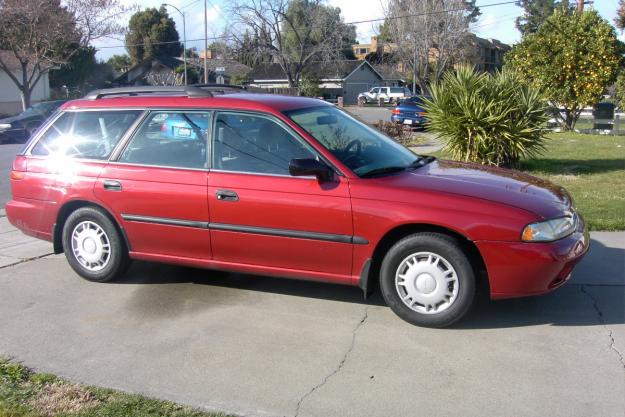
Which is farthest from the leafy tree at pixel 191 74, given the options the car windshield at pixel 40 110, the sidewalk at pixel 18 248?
the sidewalk at pixel 18 248

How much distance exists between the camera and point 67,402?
3.65 meters

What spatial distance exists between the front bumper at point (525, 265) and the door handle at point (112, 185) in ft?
10.2

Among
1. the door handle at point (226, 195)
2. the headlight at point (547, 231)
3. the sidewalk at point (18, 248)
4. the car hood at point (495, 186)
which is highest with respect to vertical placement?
the car hood at point (495, 186)

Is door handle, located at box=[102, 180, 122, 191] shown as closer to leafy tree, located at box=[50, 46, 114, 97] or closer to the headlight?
the headlight

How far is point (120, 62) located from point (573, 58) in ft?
219

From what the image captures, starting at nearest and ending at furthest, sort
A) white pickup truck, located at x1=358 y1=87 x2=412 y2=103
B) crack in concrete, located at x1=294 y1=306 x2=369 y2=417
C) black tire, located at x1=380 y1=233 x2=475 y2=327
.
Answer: crack in concrete, located at x1=294 y1=306 x2=369 y2=417, black tire, located at x1=380 y1=233 x2=475 y2=327, white pickup truck, located at x1=358 y1=87 x2=412 y2=103

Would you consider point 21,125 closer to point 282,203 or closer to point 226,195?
point 226,195

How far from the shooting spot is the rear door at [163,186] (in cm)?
533

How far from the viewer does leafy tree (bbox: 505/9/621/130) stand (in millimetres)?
19609

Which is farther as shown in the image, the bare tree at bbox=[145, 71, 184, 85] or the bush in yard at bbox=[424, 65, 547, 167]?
the bare tree at bbox=[145, 71, 184, 85]

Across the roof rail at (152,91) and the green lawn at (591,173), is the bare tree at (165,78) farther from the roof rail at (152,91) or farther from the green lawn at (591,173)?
the roof rail at (152,91)

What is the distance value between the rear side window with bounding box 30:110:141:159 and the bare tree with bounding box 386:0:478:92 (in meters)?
43.5

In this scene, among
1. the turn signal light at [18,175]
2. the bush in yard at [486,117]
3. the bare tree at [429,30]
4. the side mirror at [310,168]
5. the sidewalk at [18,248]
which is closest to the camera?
the side mirror at [310,168]

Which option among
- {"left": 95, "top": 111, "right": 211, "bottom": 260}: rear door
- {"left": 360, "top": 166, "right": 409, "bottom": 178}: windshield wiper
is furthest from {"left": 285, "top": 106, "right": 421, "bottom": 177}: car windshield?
{"left": 95, "top": 111, "right": 211, "bottom": 260}: rear door
